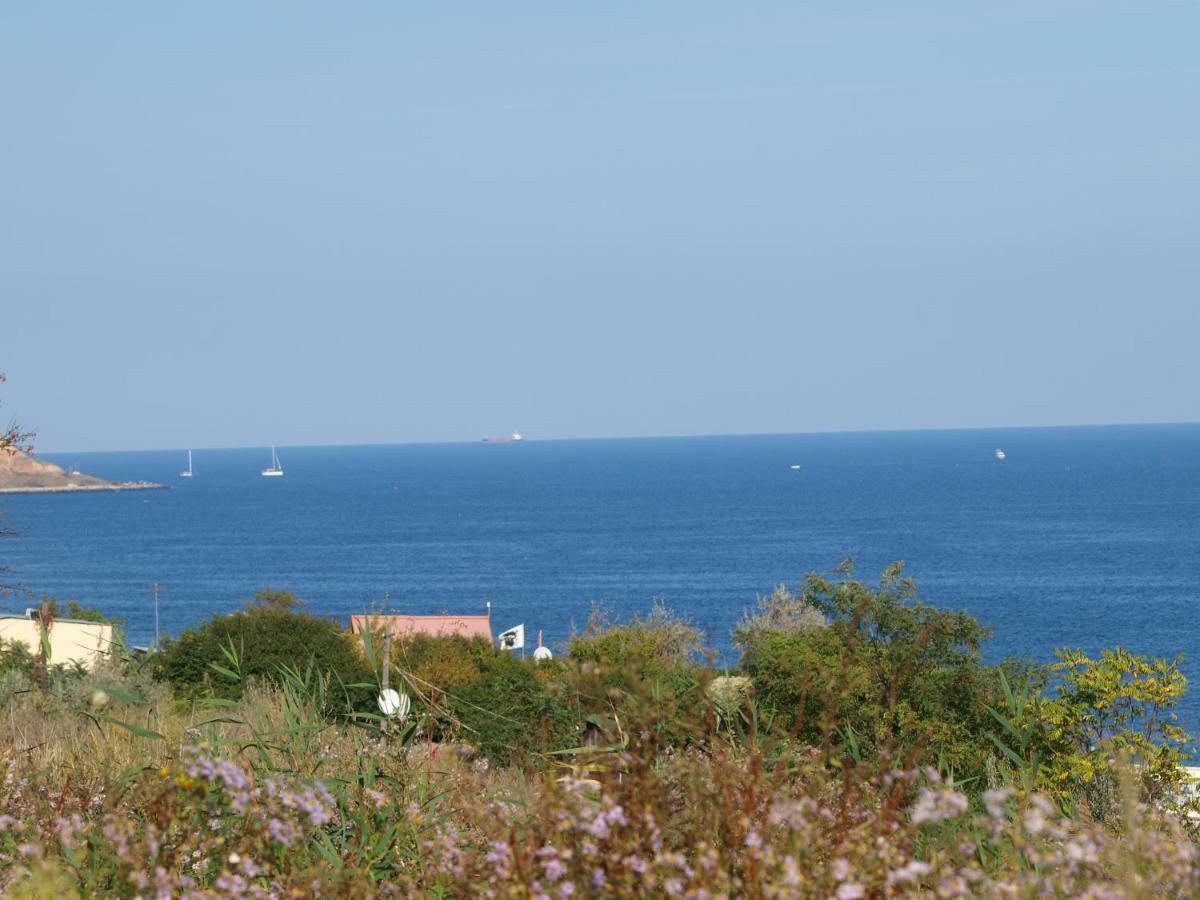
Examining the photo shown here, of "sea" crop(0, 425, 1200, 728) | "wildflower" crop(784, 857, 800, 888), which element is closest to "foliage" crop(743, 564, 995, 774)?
"wildflower" crop(784, 857, 800, 888)

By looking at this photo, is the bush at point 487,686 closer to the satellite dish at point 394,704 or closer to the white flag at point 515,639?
the satellite dish at point 394,704

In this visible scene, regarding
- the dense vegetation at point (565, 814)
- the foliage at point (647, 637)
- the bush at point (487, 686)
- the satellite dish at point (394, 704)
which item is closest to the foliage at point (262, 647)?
the bush at point (487, 686)

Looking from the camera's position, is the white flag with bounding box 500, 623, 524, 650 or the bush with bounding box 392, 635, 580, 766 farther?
the white flag with bounding box 500, 623, 524, 650

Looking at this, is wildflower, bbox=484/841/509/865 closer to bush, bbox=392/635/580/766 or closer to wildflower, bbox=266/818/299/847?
wildflower, bbox=266/818/299/847

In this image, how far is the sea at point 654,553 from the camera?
67.4 m

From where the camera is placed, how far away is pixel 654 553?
97.6 meters

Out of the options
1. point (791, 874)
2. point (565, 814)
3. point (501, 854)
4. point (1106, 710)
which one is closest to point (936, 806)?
point (791, 874)

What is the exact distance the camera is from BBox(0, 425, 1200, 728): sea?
221 feet

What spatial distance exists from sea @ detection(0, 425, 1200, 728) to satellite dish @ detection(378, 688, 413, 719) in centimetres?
3652

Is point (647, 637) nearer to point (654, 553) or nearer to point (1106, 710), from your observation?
point (1106, 710)

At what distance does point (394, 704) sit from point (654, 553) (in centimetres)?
9278

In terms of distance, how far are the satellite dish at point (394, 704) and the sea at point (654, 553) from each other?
3652 centimetres

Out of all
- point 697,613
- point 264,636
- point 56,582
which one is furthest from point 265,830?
point 56,582

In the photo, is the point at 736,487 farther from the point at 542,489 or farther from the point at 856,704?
the point at 856,704
